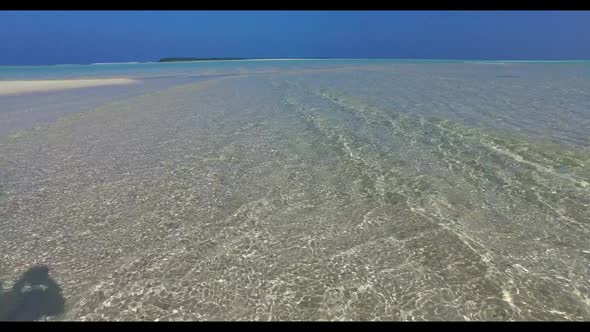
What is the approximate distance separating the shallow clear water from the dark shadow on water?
0.56ft

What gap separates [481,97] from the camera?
→ 23.4 meters

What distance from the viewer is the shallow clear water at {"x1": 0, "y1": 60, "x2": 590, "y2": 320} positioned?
194 inches

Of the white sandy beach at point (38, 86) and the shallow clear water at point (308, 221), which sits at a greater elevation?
the white sandy beach at point (38, 86)

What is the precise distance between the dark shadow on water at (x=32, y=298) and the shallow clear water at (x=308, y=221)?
17 centimetres

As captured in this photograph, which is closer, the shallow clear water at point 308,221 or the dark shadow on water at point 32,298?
the dark shadow on water at point 32,298

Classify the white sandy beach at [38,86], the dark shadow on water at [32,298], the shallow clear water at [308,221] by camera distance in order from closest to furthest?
the dark shadow on water at [32,298] < the shallow clear water at [308,221] < the white sandy beach at [38,86]

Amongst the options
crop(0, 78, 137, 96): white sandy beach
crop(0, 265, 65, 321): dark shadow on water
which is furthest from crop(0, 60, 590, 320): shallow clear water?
crop(0, 78, 137, 96): white sandy beach

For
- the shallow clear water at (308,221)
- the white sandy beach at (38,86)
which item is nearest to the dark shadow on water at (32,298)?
the shallow clear water at (308,221)

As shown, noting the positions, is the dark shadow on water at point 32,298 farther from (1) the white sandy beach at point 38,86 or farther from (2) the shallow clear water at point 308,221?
(1) the white sandy beach at point 38,86

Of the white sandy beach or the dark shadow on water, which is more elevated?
the white sandy beach

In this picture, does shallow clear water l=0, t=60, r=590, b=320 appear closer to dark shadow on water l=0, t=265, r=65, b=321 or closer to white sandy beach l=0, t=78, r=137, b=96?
dark shadow on water l=0, t=265, r=65, b=321

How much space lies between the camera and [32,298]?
16.5 ft

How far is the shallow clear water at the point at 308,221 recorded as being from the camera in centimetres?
494
